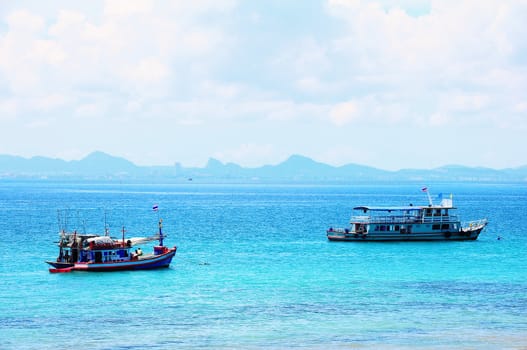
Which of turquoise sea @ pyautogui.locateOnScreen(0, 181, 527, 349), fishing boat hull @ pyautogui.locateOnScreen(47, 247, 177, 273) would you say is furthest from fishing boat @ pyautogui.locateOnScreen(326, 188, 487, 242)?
fishing boat hull @ pyautogui.locateOnScreen(47, 247, 177, 273)

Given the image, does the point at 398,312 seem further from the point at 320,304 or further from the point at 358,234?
the point at 358,234

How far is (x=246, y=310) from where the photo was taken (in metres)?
60.6

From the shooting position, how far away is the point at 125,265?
265 feet

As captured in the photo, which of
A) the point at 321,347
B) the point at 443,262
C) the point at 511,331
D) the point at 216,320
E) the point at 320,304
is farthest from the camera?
the point at 443,262

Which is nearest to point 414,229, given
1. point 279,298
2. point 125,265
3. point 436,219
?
point 436,219

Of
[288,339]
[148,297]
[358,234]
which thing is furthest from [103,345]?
[358,234]

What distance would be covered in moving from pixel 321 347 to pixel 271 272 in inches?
1254

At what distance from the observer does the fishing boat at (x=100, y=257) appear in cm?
8006

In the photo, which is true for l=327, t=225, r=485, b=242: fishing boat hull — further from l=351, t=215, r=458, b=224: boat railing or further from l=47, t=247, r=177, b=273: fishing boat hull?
l=47, t=247, r=177, b=273: fishing boat hull

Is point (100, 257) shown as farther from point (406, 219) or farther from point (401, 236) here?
point (406, 219)

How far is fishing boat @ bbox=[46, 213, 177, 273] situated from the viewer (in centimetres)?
8006

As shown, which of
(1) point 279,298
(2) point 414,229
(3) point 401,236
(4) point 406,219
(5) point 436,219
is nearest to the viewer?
(1) point 279,298

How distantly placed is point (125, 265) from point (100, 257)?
8.85 ft

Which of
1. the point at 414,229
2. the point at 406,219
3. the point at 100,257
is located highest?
the point at 406,219
